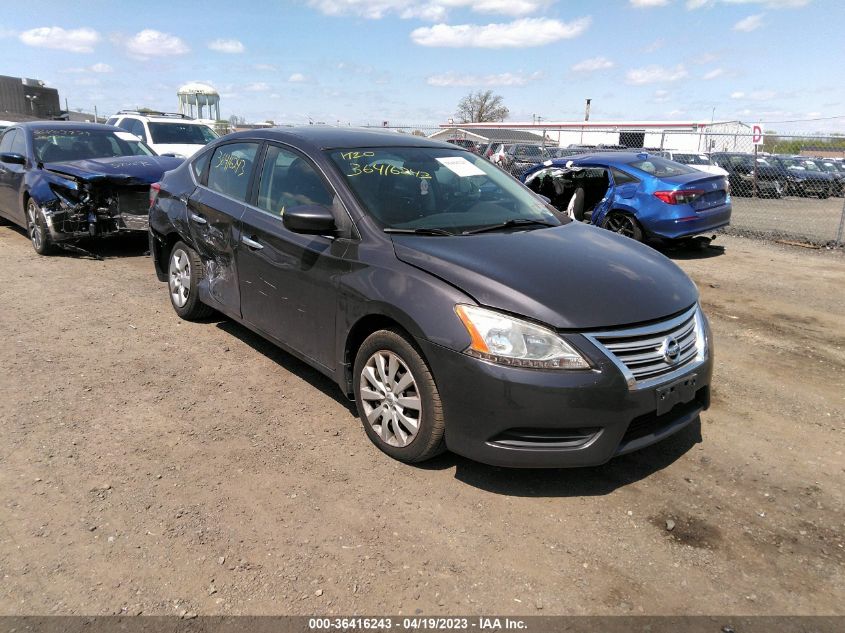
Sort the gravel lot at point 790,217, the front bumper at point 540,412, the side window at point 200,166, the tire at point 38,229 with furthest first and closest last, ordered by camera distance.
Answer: the gravel lot at point 790,217 → the tire at point 38,229 → the side window at point 200,166 → the front bumper at point 540,412

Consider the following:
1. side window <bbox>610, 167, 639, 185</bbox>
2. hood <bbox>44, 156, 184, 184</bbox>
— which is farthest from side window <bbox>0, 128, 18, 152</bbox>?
side window <bbox>610, 167, 639, 185</bbox>

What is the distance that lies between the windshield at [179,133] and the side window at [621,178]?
875cm

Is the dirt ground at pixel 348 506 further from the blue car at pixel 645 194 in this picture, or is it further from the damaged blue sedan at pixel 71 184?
the blue car at pixel 645 194

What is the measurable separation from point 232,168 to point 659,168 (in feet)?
22.4

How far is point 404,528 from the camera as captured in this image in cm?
285

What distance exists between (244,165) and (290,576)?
9.90ft

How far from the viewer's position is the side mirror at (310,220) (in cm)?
343

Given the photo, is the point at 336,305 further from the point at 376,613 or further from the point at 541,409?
the point at 376,613

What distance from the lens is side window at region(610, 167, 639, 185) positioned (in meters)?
9.05

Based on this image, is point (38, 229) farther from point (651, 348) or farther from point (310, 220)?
point (651, 348)

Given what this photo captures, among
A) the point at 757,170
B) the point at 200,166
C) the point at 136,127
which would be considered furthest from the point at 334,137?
the point at 757,170

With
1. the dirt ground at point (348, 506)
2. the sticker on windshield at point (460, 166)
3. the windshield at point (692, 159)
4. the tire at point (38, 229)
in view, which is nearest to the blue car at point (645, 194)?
the sticker on windshield at point (460, 166)

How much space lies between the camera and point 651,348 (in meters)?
2.96

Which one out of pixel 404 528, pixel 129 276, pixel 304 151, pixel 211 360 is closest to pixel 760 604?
pixel 404 528
